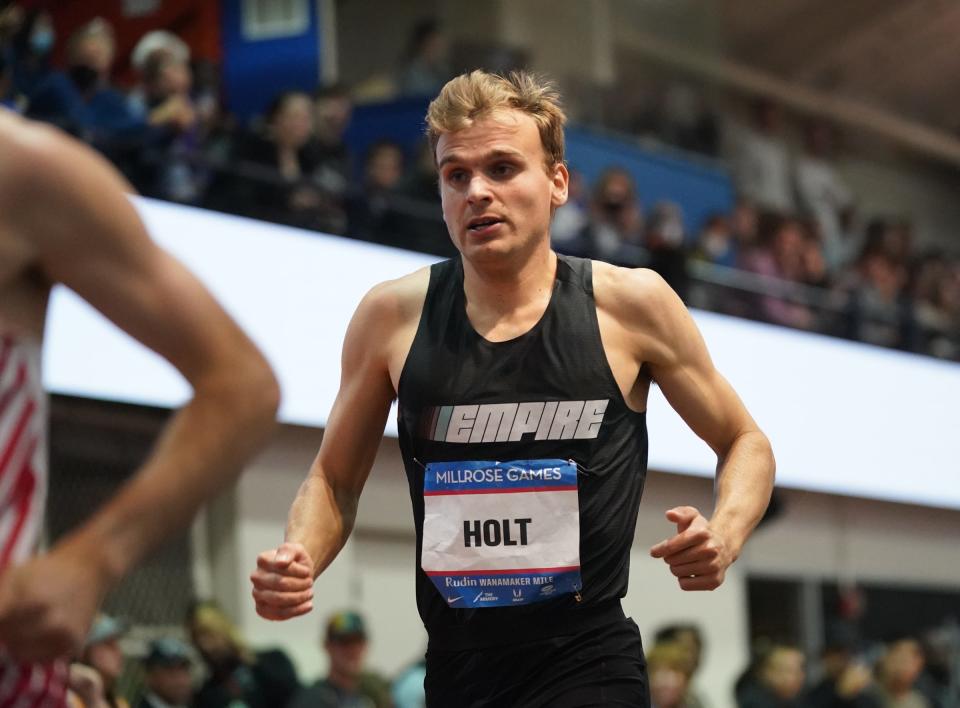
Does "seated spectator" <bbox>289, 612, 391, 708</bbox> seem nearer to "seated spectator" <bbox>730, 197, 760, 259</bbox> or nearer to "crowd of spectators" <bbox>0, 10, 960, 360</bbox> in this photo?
"crowd of spectators" <bbox>0, 10, 960, 360</bbox>

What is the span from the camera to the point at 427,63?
13.1 m

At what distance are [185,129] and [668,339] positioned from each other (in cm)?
604

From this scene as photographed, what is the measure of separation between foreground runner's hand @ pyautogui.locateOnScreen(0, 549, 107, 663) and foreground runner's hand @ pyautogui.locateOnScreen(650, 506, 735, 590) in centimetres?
151

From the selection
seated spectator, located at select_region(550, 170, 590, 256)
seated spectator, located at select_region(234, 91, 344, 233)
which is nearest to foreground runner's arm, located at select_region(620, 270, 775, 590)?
seated spectator, located at select_region(234, 91, 344, 233)

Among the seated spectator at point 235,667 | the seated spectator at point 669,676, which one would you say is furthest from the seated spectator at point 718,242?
the seated spectator at point 235,667

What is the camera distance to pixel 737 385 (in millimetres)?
12344

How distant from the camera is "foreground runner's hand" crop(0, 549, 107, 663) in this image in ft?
5.80

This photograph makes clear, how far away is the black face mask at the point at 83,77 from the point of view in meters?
8.66

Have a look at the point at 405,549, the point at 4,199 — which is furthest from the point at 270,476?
the point at 4,199

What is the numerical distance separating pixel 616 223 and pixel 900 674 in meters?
3.99

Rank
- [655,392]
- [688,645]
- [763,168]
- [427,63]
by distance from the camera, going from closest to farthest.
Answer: [688,645], [655,392], [427,63], [763,168]

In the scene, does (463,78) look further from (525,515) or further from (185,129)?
(185,129)

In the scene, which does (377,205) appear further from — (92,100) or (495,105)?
(495,105)

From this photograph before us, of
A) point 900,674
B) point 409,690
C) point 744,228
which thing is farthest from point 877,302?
point 409,690
